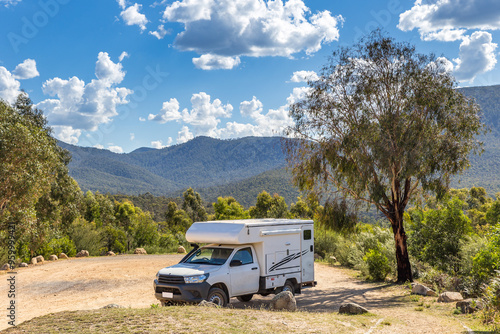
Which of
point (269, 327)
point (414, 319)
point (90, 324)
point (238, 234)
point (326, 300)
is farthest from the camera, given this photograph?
point (326, 300)

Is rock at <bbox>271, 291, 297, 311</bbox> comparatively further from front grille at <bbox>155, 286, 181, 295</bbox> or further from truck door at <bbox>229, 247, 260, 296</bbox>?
front grille at <bbox>155, 286, 181, 295</bbox>

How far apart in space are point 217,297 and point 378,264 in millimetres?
10364

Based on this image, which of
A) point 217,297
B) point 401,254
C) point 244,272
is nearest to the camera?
point 217,297

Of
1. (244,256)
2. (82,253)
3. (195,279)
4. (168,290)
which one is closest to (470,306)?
(244,256)

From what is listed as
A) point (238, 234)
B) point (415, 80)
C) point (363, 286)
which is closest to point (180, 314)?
point (238, 234)

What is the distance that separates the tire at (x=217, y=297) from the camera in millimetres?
11031

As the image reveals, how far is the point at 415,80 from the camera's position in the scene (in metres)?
16.4

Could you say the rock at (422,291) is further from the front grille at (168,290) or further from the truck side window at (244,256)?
the front grille at (168,290)

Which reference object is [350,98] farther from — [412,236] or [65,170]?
[65,170]

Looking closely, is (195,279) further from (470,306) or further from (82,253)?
(82,253)

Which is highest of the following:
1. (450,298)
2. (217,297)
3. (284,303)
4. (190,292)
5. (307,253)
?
(307,253)

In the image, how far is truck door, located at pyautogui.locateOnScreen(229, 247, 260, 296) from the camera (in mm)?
11811

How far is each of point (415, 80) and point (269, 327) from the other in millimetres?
11877

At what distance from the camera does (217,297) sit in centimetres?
1124
